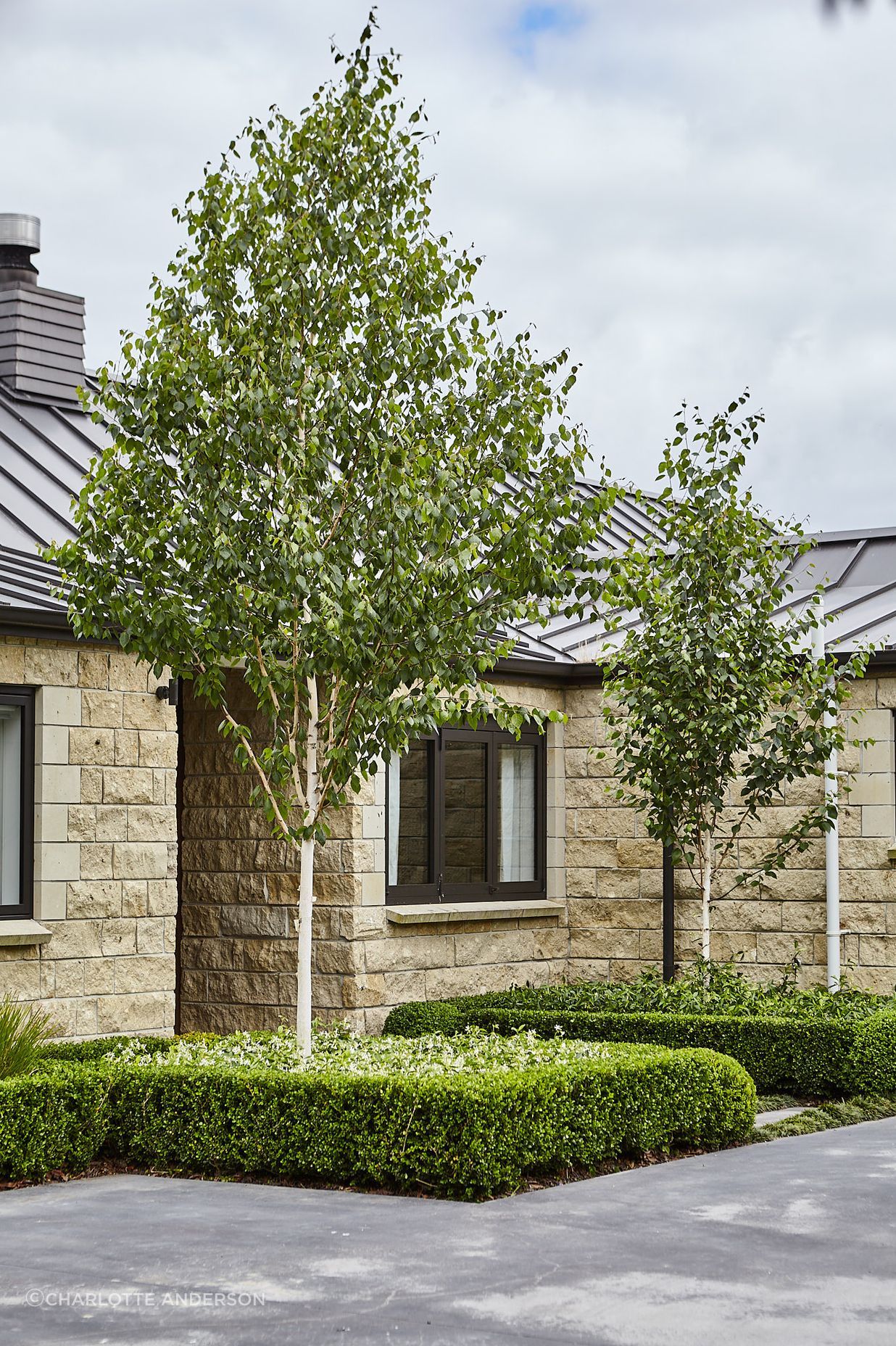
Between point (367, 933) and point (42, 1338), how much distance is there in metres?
6.99

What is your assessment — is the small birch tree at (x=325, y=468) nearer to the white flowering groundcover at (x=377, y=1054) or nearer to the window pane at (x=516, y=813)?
the white flowering groundcover at (x=377, y=1054)

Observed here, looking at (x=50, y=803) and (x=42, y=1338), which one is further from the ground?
(x=50, y=803)

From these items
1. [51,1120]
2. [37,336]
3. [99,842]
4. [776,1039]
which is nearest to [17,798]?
[99,842]

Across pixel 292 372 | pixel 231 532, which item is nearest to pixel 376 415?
pixel 292 372

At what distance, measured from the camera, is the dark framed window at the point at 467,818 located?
1283cm

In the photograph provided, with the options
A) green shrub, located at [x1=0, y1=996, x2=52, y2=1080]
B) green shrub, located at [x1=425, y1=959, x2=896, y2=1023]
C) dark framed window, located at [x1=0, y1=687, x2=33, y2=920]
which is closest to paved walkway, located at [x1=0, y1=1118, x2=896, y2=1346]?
green shrub, located at [x1=0, y1=996, x2=52, y2=1080]

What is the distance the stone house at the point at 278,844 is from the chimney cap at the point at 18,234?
2cm

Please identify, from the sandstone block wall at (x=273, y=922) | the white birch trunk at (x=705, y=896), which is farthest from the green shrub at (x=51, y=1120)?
the white birch trunk at (x=705, y=896)

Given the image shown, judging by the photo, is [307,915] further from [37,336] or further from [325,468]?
[37,336]

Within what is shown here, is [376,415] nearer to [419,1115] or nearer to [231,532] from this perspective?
[231,532]

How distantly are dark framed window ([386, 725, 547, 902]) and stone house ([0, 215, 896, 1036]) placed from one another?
22 mm

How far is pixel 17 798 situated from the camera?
10.3 m

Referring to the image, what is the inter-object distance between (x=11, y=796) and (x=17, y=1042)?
2247 mm

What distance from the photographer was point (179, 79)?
5.73ft
